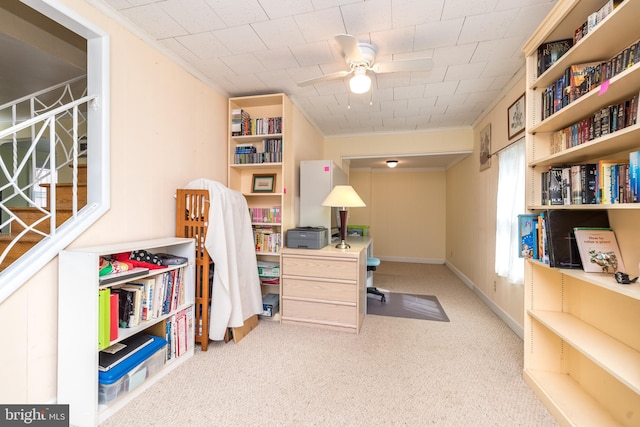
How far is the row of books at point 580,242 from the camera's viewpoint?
1.41 meters

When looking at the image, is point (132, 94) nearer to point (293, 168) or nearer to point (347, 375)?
point (293, 168)

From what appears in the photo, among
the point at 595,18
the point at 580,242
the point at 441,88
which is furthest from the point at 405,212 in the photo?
the point at 595,18

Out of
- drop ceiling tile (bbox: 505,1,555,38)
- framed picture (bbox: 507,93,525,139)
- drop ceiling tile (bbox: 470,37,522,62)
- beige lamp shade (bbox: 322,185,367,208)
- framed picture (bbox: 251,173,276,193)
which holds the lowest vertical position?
beige lamp shade (bbox: 322,185,367,208)

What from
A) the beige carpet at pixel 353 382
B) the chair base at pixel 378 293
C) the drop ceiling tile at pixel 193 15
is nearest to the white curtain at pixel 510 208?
the beige carpet at pixel 353 382

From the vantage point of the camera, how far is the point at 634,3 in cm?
108

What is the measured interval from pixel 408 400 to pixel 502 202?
2.16m

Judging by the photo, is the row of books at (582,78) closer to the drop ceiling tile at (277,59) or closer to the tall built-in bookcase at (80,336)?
the drop ceiling tile at (277,59)

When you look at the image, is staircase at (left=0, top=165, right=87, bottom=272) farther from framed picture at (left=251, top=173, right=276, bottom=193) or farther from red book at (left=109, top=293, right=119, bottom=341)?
framed picture at (left=251, top=173, right=276, bottom=193)

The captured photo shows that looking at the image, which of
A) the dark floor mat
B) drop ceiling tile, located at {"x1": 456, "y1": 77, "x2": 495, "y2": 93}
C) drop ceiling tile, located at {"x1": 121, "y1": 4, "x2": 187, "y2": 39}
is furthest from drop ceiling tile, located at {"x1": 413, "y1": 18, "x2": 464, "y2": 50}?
the dark floor mat

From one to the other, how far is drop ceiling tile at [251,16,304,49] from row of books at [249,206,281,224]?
155cm

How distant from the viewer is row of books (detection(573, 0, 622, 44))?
1231 mm

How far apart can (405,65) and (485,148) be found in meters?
2.11

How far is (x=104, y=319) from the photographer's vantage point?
1495 millimetres

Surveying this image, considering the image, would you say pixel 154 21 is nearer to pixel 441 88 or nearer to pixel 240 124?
pixel 240 124
